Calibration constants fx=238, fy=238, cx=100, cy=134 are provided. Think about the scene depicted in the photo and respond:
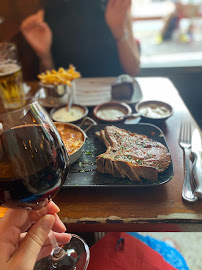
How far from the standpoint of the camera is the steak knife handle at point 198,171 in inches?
36.1

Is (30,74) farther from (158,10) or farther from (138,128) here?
(158,10)

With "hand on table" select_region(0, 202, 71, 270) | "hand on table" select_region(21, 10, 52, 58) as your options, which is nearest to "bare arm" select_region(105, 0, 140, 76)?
"hand on table" select_region(21, 10, 52, 58)

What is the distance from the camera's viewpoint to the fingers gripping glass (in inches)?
24.7

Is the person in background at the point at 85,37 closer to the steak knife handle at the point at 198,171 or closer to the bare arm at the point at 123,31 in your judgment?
the bare arm at the point at 123,31

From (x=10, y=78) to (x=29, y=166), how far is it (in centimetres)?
123

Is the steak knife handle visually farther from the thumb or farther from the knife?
the thumb

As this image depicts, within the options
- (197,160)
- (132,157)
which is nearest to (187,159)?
(197,160)

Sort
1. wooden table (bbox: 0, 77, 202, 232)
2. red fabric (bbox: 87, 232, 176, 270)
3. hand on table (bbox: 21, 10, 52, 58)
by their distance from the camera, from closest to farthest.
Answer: wooden table (bbox: 0, 77, 202, 232)
red fabric (bbox: 87, 232, 176, 270)
hand on table (bbox: 21, 10, 52, 58)

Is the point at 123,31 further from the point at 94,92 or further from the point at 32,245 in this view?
the point at 32,245

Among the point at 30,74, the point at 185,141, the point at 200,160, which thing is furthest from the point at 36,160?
the point at 30,74

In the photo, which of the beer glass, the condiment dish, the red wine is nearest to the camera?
the red wine

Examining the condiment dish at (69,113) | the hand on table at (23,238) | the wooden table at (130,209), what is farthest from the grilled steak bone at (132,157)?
the condiment dish at (69,113)

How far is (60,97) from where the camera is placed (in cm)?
173

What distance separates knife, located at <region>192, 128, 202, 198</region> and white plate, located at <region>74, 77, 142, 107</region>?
558 mm
